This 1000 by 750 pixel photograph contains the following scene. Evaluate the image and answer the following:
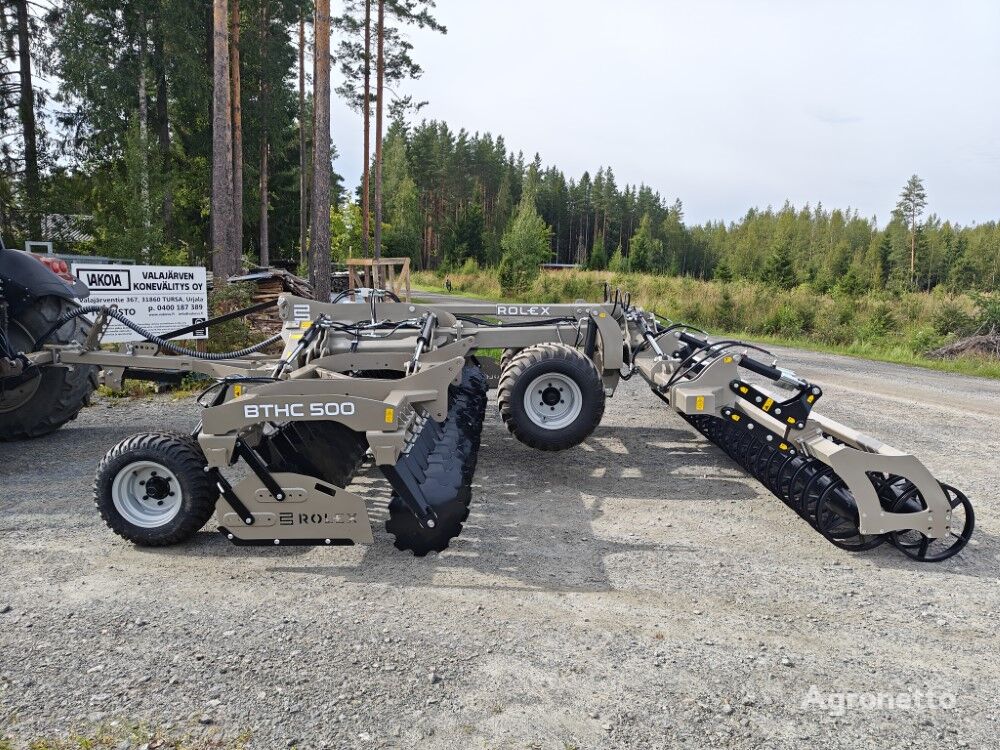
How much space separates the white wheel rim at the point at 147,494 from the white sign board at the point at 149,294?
5.19m

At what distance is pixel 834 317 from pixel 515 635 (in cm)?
1977

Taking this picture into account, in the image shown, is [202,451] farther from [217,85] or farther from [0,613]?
[217,85]

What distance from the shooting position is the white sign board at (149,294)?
9.42 metres

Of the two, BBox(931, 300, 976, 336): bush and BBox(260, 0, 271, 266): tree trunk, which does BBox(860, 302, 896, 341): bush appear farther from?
BBox(260, 0, 271, 266): tree trunk

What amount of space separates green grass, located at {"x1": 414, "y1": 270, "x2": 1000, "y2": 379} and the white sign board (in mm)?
13658

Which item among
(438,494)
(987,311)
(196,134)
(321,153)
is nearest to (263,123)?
(196,134)

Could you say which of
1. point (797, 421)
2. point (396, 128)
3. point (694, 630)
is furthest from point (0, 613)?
point (396, 128)

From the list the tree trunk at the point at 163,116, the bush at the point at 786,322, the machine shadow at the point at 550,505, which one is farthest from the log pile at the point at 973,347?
the tree trunk at the point at 163,116

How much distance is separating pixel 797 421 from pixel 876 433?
3.68m

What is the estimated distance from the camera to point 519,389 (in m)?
5.49

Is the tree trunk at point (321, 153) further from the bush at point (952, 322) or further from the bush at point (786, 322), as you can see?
the bush at point (952, 322)

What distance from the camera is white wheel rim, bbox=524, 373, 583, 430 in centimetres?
554

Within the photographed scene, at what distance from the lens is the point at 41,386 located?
6.66 m

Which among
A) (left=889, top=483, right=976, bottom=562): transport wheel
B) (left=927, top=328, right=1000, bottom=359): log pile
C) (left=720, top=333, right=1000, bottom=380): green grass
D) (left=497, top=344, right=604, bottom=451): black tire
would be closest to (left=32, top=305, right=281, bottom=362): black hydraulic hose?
(left=497, top=344, right=604, bottom=451): black tire
